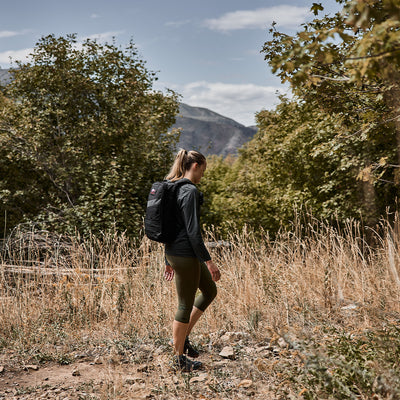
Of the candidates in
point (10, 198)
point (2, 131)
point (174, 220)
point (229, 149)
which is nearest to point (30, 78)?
point (2, 131)

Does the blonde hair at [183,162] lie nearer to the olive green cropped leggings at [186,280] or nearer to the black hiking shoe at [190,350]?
the olive green cropped leggings at [186,280]

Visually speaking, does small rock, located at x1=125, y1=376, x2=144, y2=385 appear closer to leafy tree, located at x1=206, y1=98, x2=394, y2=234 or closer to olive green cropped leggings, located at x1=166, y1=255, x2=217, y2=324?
olive green cropped leggings, located at x1=166, y1=255, x2=217, y2=324

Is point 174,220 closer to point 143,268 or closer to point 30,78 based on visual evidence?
point 143,268

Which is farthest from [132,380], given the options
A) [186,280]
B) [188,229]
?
[188,229]

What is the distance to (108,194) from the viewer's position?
9469mm

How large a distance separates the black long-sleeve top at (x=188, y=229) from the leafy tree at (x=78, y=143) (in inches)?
239

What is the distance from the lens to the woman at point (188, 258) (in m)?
3.11

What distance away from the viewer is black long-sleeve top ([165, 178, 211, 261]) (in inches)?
120

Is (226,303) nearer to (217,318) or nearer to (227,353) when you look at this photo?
(217,318)

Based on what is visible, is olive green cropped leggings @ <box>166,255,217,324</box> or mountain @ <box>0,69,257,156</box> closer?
olive green cropped leggings @ <box>166,255,217,324</box>

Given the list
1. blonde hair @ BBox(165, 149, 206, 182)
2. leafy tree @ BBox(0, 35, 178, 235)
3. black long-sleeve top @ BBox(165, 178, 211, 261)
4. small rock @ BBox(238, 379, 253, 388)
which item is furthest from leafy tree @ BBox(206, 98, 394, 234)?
small rock @ BBox(238, 379, 253, 388)

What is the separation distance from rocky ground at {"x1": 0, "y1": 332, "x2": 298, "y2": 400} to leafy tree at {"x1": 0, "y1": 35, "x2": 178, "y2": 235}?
5364 millimetres

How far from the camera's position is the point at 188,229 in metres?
3.10

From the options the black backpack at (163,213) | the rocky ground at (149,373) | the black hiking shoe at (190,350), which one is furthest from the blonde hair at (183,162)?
the rocky ground at (149,373)
